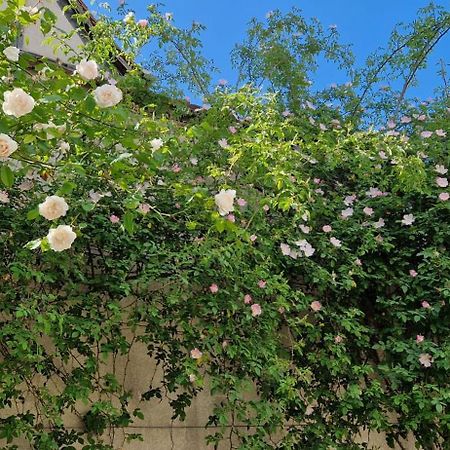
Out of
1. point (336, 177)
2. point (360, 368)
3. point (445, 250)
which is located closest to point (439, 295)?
point (445, 250)

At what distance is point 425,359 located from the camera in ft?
10.1

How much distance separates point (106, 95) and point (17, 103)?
0.85 ft

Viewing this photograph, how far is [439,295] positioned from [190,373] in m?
1.38

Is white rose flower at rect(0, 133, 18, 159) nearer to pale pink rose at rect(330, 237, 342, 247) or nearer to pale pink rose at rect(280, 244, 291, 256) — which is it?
pale pink rose at rect(280, 244, 291, 256)

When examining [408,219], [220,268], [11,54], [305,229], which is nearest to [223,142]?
[305,229]

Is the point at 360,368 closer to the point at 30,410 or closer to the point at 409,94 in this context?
the point at 30,410

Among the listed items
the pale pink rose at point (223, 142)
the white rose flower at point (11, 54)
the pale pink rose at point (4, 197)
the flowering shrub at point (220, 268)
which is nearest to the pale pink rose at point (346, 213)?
the flowering shrub at point (220, 268)

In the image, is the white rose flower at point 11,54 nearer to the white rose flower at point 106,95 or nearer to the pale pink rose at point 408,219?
the white rose flower at point 106,95

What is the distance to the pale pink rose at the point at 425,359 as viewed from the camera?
307 cm

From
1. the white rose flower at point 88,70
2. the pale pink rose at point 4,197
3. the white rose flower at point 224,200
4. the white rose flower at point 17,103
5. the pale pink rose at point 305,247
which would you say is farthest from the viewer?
the pale pink rose at point 305,247

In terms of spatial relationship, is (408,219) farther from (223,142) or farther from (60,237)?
(60,237)

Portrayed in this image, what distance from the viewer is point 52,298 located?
7.83 feet

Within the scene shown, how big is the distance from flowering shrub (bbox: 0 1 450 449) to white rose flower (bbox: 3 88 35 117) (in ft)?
A: 0.06

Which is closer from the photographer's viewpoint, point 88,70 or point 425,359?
point 88,70
